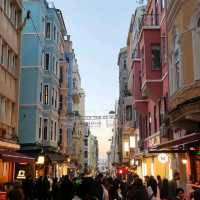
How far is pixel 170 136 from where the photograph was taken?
2684 centimetres

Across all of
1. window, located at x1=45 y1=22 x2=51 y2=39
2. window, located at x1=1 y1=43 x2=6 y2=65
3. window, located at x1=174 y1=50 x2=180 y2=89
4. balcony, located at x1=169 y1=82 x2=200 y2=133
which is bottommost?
balcony, located at x1=169 y1=82 x2=200 y2=133

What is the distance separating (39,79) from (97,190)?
22.4 m

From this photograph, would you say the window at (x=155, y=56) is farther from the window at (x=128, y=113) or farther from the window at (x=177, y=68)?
the window at (x=128, y=113)

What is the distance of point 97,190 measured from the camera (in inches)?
750

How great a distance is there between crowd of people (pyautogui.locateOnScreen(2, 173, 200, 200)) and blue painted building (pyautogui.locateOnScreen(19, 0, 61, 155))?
15339mm

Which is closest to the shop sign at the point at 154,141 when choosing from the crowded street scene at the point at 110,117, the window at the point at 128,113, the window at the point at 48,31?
the crowded street scene at the point at 110,117

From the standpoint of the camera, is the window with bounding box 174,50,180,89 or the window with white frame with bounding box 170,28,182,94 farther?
the window with bounding box 174,50,180,89

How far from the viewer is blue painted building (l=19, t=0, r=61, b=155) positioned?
39.3 meters

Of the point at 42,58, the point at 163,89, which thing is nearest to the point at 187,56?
the point at 163,89

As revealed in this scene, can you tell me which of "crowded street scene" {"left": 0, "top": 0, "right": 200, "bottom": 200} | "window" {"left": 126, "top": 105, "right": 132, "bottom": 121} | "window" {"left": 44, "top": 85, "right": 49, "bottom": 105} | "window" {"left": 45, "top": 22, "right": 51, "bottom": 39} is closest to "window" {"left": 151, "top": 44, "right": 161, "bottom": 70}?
"crowded street scene" {"left": 0, "top": 0, "right": 200, "bottom": 200}

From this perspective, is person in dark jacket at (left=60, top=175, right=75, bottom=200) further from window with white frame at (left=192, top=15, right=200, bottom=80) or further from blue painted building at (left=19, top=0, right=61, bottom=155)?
blue painted building at (left=19, top=0, right=61, bottom=155)

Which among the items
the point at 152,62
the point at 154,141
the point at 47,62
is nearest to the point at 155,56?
the point at 152,62

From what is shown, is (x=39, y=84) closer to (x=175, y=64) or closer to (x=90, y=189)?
(x=175, y=64)

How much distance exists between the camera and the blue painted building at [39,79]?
39.3m
